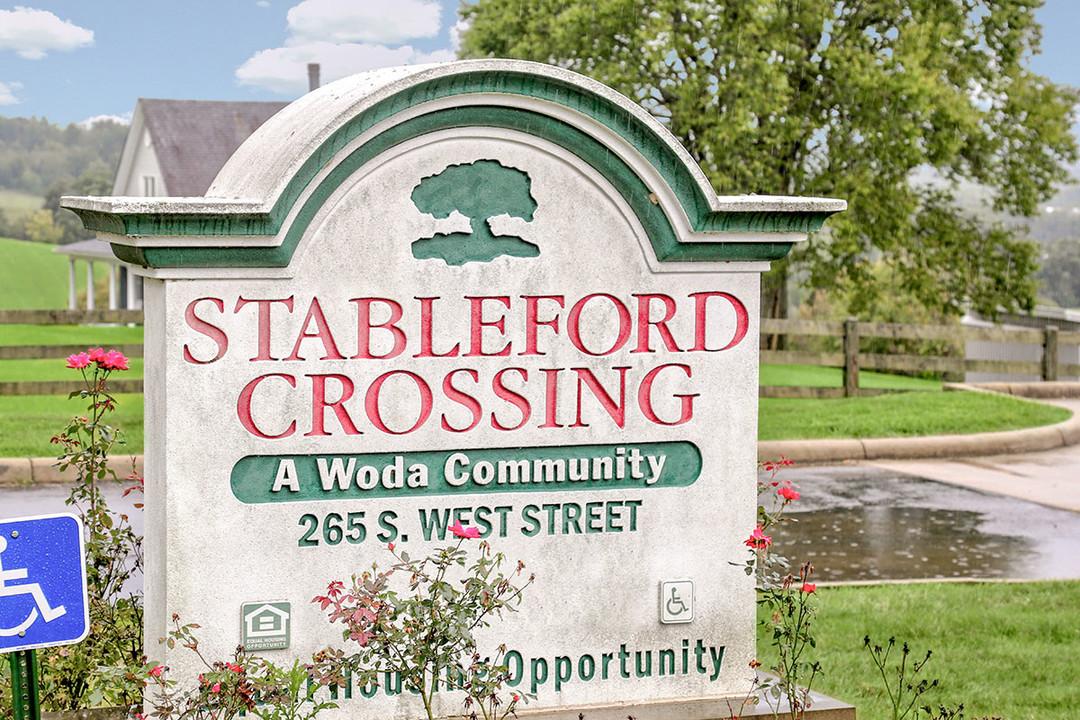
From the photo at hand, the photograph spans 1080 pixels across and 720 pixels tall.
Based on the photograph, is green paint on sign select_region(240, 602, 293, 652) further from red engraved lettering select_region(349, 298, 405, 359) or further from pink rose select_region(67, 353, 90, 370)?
pink rose select_region(67, 353, 90, 370)

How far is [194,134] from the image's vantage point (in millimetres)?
37500

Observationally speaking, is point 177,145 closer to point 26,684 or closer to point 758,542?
point 758,542

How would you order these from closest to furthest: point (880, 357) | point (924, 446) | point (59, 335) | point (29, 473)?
point (29, 473)
point (924, 446)
point (880, 357)
point (59, 335)

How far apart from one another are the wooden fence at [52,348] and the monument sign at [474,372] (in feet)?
32.9

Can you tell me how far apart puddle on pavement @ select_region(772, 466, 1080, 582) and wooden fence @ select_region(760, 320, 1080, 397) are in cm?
472

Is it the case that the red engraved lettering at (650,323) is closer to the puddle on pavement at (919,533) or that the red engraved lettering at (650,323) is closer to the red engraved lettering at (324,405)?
the red engraved lettering at (324,405)

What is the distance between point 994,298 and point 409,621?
23.9 metres

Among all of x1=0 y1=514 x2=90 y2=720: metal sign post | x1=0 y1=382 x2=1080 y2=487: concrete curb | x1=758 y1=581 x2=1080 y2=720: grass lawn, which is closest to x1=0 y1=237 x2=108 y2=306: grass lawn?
x1=0 y1=382 x2=1080 y2=487: concrete curb

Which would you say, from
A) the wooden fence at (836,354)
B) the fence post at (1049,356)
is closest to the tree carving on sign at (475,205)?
the wooden fence at (836,354)

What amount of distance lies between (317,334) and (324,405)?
218mm

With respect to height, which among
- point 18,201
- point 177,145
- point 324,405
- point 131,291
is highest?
point 18,201

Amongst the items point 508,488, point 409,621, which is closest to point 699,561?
point 508,488

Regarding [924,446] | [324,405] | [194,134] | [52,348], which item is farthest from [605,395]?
[194,134]

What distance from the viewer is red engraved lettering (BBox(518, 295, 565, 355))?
4.23m
